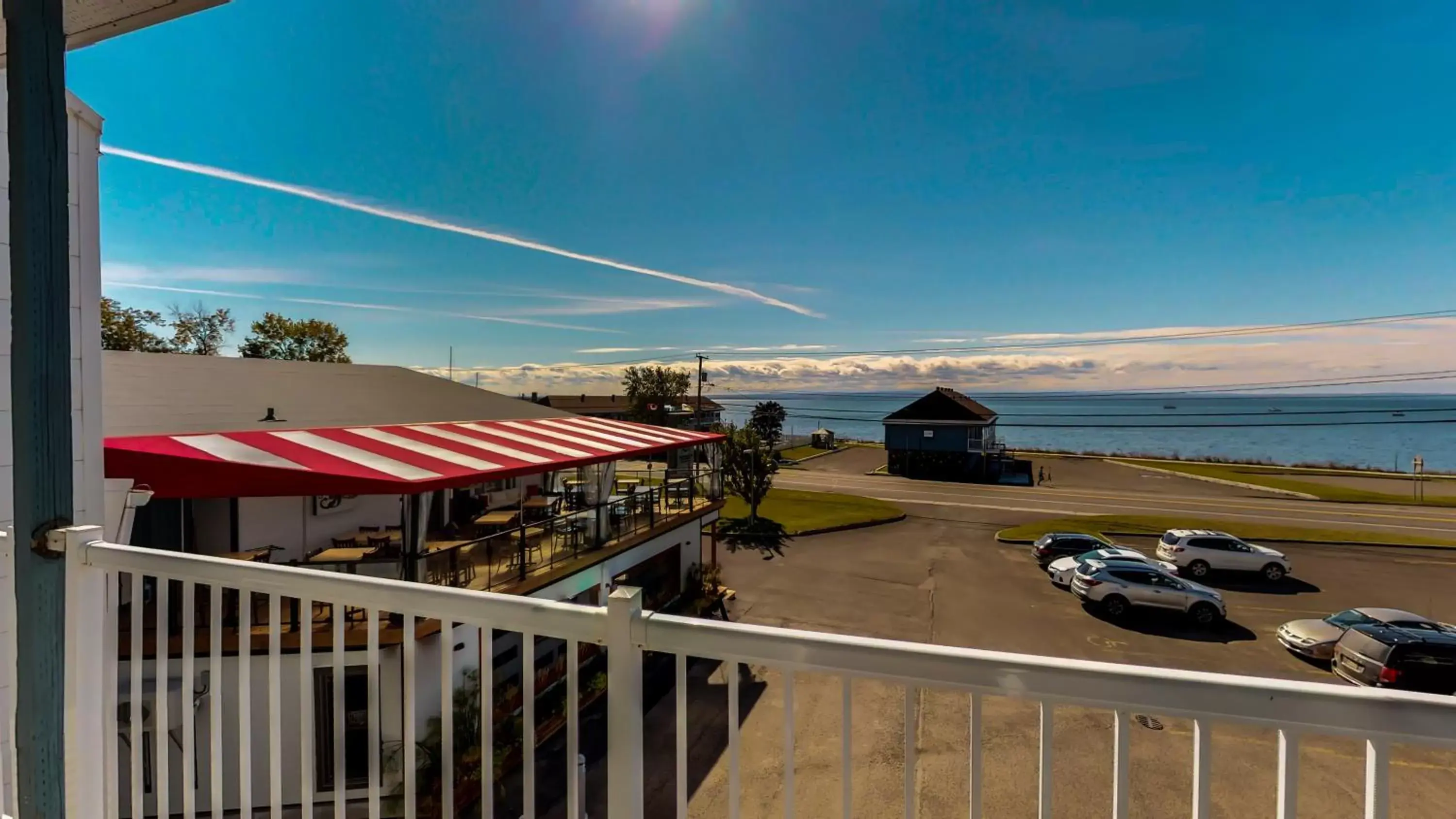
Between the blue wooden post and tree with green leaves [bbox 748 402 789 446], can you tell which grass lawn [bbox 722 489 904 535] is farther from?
the blue wooden post

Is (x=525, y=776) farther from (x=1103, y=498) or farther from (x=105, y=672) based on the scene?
(x=1103, y=498)

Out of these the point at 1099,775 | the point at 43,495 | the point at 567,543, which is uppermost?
the point at 43,495

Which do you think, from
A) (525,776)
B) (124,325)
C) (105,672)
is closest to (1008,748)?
(525,776)

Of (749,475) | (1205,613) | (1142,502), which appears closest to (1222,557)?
(1205,613)

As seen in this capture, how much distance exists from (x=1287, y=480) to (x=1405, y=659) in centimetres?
3387

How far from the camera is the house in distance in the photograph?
3625 cm

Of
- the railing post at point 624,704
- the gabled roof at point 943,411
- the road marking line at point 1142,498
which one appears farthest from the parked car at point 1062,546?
the gabled roof at point 943,411

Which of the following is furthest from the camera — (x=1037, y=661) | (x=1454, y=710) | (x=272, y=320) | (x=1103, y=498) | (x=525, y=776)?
(x=272, y=320)

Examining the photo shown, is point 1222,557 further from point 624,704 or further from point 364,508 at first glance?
point 364,508

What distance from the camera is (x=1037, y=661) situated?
115cm

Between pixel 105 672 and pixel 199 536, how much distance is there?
7916 mm

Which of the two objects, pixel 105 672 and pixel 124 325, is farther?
pixel 124 325

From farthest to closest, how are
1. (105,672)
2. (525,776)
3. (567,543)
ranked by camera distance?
(567,543) < (105,672) < (525,776)

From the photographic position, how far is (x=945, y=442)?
3697cm
